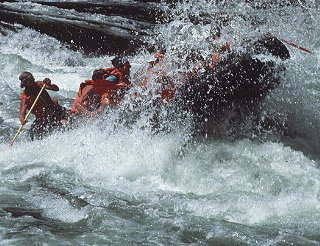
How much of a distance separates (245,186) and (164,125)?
1.47m

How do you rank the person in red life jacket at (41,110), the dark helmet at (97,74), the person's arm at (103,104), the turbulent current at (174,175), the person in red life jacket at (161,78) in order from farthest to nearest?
1. the person in red life jacket at (41,110)
2. the dark helmet at (97,74)
3. the person's arm at (103,104)
4. the person in red life jacket at (161,78)
5. the turbulent current at (174,175)

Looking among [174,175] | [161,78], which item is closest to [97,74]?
[161,78]

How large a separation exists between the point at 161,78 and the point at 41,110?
187 cm

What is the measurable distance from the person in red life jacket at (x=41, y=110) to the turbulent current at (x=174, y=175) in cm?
18

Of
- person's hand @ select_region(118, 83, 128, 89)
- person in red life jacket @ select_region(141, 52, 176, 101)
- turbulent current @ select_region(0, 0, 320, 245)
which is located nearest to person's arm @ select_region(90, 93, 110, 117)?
turbulent current @ select_region(0, 0, 320, 245)

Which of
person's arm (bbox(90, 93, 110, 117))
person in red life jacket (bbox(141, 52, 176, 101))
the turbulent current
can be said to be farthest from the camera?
person's arm (bbox(90, 93, 110, 117))

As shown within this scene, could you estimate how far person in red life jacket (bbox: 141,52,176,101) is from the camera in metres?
6.95

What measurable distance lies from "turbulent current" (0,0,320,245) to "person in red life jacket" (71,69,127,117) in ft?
0.68

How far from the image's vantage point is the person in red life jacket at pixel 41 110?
305 inches

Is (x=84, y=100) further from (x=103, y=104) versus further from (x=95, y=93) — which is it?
(x=103, y=104)

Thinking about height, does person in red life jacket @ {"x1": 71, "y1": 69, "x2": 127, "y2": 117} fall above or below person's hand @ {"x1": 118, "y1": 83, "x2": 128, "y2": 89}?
below

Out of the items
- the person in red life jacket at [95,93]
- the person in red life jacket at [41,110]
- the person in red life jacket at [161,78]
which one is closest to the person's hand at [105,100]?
the person in red life jacket at [95,93]

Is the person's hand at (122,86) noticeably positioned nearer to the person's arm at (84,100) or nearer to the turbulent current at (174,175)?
the turbulent current at (174,175)

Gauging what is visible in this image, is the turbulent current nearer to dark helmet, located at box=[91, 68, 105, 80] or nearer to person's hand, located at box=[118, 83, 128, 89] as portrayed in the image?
person's hand, located at box=[118, 83, 128, 89]
